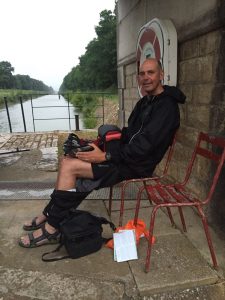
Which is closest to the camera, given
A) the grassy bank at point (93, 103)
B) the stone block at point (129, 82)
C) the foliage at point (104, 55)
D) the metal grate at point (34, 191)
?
the metal grate at point (34, 191)

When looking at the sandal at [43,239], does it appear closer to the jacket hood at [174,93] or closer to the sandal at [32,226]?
the sandal at [32,226]

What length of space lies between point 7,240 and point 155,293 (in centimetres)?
134

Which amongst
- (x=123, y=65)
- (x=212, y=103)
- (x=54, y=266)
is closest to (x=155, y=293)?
(x=54, y=266)

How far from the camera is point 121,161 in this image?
245 centimetres

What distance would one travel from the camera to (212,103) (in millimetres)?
2516

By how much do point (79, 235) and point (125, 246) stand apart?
374mm

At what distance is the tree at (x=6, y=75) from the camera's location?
261 ft

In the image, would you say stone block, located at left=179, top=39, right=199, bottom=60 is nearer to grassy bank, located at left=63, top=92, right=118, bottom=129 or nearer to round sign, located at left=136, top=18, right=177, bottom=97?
round sign, located at left=136, top=18, right=177, bottom=97

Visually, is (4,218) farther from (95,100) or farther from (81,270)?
(95,100)

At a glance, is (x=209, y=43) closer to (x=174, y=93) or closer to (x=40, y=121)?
(x=174, y=93)

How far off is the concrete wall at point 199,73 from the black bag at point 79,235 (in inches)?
42.8

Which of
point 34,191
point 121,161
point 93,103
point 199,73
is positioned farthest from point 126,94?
point 93,103

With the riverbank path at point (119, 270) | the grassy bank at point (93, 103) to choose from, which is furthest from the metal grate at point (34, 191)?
the grassy bank at point (93, 103)

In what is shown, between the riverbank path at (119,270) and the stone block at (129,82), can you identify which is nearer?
the riverbank path at (119,270)
